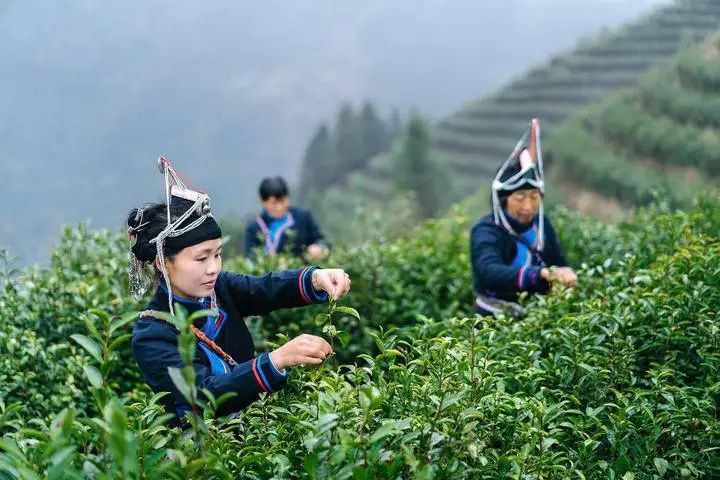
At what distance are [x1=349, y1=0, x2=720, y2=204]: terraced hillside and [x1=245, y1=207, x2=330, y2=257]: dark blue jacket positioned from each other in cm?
3760

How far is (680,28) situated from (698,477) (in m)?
51.8

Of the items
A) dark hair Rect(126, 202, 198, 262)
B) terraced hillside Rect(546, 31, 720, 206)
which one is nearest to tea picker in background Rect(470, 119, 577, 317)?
dark hair Rect(126, 202, 198, 262)

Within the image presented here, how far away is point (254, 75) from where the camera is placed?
398ft

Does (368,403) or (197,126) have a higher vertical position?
(368,403)

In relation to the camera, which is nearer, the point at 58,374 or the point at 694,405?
the point at 694,405

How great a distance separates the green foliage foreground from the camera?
187cm

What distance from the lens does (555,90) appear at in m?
52.9

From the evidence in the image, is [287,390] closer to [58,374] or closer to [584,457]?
[584,457]

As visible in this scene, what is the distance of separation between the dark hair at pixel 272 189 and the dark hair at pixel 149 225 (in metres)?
3.97

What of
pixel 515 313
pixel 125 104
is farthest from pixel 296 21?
pixel 515 313

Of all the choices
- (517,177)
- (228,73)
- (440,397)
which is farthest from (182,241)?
(228,73)

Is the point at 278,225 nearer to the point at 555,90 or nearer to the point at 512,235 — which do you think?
the point at 512,235

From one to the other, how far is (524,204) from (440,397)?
2774mm

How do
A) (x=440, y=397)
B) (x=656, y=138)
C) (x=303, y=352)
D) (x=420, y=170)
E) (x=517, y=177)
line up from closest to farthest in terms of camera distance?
(x=440, y=397)
(x=303, y=352)
(x=517, y=177)
(x=656, y=138)
(x=420, y=170)
